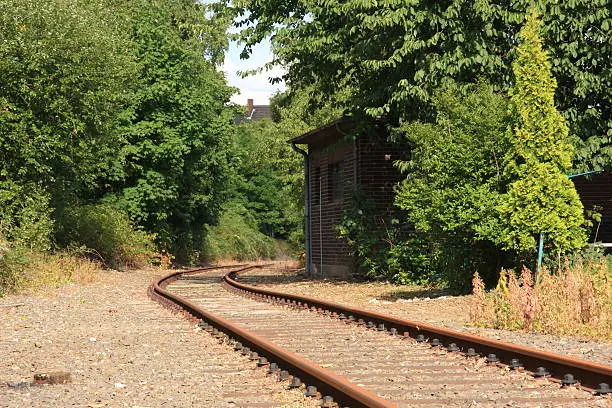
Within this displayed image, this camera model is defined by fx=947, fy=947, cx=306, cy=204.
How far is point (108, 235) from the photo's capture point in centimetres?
3503

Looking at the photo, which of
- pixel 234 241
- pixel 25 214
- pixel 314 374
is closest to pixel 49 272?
pixel 25 214

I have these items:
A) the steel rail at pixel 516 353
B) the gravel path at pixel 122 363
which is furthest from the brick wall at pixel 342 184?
the steel rail at pixel 516 353

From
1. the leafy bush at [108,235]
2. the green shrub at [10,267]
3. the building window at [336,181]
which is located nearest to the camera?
the green shrub at [10,267]

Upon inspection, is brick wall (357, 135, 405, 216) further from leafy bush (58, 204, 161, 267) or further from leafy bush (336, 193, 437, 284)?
leafy bush (58, 204, 161, 267)

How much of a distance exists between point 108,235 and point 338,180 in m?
9.97

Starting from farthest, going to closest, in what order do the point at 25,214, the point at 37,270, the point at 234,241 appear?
the point at 234,241
the point at 25,214
the point at 37,270

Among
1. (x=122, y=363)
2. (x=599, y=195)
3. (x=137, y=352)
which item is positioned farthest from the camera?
(x=599, y=195)

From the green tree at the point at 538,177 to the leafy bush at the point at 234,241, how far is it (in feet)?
120

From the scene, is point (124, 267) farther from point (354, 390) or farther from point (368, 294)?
point (354, 390)

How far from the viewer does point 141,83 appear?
4050 centimetres

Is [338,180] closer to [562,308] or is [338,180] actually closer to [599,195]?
[599,195]

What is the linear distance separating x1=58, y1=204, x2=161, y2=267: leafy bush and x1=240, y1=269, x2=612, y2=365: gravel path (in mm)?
9166

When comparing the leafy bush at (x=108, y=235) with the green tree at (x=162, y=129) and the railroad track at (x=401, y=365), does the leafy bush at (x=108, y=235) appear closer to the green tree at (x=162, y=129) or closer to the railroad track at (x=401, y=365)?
the green tree at (x=162, y=129)

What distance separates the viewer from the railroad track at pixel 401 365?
7.16m
